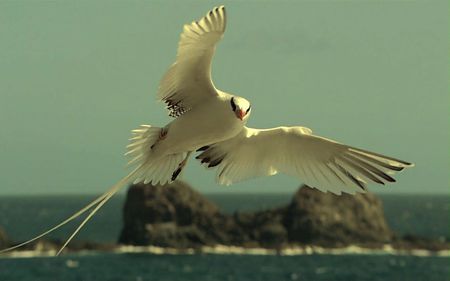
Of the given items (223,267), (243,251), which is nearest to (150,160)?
(223,267)

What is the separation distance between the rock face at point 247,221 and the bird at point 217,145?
145 ft

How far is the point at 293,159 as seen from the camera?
278 inches

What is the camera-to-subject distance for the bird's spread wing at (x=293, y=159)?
6.49m

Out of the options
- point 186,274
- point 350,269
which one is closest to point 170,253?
point 186,274

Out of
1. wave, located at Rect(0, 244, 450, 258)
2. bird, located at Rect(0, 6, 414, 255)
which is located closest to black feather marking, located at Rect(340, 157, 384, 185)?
bird, located at Rect(0, 6, 414, 255)

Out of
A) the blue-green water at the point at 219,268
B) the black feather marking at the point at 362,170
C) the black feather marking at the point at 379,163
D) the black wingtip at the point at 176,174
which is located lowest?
the blue-green water at the point at 219,268

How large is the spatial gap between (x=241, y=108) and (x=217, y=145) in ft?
4.66

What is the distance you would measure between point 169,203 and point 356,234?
11.8m

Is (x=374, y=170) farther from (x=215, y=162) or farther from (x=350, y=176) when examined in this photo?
(x=215, y=162)

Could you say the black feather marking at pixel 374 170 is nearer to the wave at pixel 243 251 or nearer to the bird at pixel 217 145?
the bird at pixel 217 145

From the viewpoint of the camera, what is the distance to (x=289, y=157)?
7.11m

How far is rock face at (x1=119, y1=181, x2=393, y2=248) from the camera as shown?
170 ft

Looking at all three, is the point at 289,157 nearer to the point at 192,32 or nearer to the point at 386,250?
the point at 192,32

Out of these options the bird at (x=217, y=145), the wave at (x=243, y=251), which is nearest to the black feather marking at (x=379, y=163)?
the bird at (x=217, y=145)
